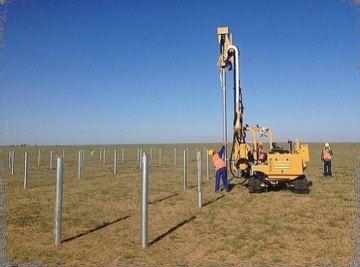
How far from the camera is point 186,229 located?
869cm

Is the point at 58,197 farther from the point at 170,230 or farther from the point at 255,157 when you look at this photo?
the point at 255,157

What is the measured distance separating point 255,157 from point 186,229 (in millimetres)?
6847

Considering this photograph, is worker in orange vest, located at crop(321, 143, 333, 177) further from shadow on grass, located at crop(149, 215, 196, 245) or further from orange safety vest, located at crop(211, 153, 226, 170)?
shadow on grass, located at crop(149, 215, 196, 245)

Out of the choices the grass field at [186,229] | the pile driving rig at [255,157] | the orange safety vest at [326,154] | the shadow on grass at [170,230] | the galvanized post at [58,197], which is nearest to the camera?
the grass field at [186,229]

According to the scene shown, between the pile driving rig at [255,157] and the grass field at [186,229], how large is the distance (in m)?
0.54

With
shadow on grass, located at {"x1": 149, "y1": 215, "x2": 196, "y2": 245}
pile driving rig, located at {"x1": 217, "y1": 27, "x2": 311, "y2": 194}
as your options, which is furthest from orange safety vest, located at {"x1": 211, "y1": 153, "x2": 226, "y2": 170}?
shadow on grass, located at {"x1": 149, "y1": 215, "x2": 196, "y2": 245}

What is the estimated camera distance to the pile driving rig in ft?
44.9

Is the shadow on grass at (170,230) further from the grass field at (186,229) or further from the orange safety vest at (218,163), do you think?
the orange safety vest at (218,163)

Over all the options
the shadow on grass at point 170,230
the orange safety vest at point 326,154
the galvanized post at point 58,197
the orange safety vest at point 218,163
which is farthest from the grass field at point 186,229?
the orange safety vest at point 326,154

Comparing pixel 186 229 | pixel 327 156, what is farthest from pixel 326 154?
pixel 186 229

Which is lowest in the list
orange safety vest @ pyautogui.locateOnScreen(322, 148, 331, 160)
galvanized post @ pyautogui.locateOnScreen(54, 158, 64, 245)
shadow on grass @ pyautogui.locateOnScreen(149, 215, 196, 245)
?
shadow on grass @ pyautogui.locateOnScreen(149, 215, 196, 245)

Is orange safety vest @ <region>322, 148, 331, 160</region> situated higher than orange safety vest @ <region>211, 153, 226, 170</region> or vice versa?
orange safety vest @ <region>322, 148, 331, 160</region>

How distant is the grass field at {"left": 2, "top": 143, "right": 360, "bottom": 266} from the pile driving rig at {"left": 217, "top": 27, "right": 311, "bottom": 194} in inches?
21.2

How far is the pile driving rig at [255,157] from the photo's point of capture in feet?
44.9
